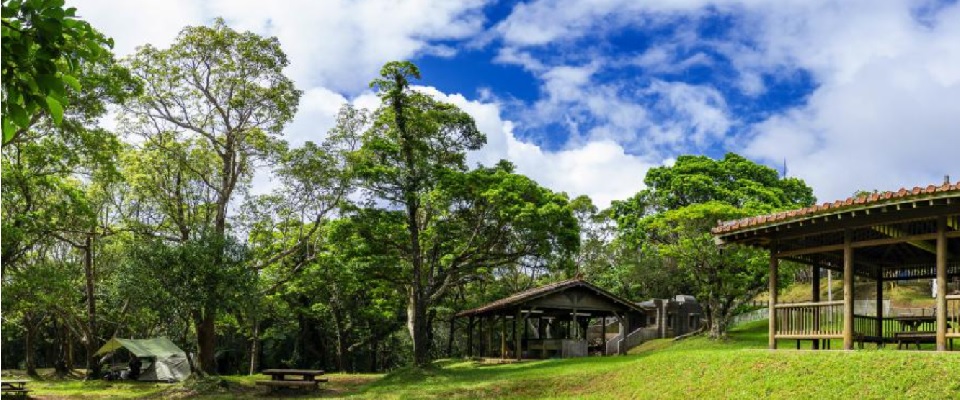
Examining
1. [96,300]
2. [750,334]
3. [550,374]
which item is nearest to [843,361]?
[550,374]

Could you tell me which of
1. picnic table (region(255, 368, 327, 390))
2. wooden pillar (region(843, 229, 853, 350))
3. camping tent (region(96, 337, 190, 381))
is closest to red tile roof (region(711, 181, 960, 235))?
wooden pillar (region(843, 229, 853, 350))

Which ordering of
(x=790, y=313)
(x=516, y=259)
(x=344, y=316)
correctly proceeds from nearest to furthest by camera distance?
1. (x=790, y=313)
2. (x=516, y=259)
3. (x=344, y=316)

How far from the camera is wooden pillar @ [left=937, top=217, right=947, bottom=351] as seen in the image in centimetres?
1316

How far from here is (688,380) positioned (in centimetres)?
1513

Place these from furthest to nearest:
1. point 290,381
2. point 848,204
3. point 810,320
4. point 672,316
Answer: point 672,316
point 290,381
point 810,320
point 848,204

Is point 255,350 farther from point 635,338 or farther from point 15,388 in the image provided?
point 635,338

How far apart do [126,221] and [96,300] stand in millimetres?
7563

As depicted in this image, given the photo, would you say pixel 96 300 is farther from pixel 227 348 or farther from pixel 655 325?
pixel 655 325

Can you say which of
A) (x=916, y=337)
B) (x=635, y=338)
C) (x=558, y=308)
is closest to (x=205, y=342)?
(x=558, y=308)

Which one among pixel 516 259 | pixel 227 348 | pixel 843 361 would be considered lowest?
pixel 227 348

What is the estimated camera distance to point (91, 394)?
85.8ft

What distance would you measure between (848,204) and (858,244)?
101 centimetres

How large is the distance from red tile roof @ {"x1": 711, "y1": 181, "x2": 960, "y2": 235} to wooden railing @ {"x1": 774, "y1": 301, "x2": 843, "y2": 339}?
1767 millimetres

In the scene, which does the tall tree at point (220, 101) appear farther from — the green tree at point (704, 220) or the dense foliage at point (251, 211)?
the green tree at point (704, 220)
